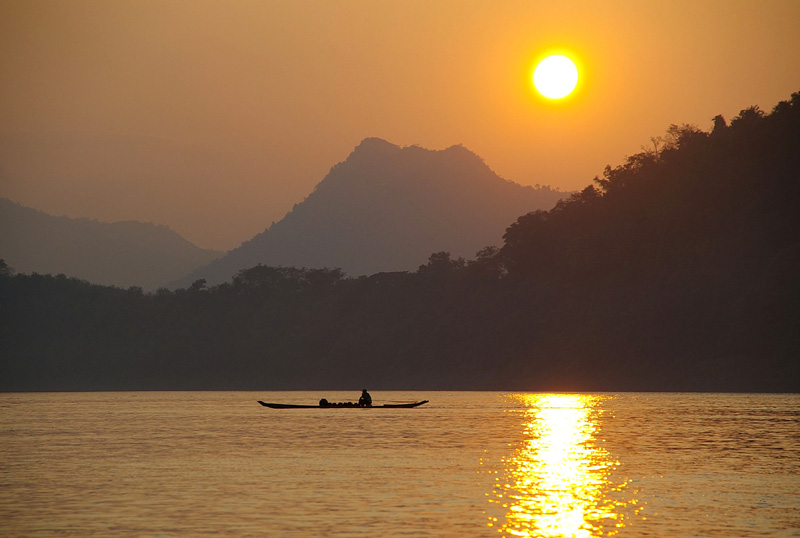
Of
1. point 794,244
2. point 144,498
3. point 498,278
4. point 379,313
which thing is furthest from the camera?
point 379,313

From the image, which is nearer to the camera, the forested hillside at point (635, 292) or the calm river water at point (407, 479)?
the calm river water at point (407, 479)

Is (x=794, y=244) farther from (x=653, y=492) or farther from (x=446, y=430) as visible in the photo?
(x=653, y=492)

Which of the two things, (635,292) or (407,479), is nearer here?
(407,479)

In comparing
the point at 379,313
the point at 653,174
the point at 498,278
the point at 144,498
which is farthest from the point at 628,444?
the point at 379,313

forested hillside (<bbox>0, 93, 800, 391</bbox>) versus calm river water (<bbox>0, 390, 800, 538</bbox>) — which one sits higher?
forested hillside (<bbox>0, 93, 800, 391</bbox>)

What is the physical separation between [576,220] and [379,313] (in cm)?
4522

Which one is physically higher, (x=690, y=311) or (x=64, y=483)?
(x=690, y=311)

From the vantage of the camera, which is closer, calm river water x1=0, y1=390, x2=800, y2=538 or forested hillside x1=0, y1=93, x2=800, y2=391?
calm river water x1=0, y1=390, x2=800, y2=538

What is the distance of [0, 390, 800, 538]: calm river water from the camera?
29.5m

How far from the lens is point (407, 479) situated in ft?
131

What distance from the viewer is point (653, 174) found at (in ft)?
522

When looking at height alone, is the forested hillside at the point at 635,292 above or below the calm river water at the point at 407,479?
above

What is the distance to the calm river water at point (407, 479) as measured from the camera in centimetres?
2953

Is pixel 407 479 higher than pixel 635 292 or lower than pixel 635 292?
lower
